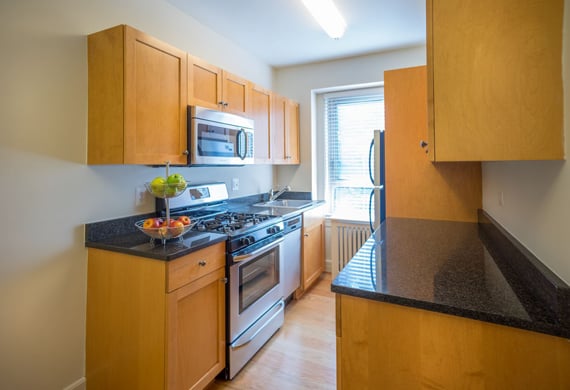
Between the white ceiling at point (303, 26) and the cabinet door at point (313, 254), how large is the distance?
194 cm

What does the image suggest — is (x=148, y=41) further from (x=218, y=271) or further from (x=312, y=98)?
(x=312, y=98)

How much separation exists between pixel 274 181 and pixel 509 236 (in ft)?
9.48

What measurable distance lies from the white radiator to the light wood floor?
0.74 metres

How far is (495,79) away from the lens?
94cm

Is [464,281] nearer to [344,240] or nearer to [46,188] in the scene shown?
[46,188]

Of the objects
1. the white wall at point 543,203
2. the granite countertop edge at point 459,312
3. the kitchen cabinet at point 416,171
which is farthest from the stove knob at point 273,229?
the white wall at point 543,203

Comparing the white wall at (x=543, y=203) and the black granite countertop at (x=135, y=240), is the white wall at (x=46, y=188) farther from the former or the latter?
the white wall at (x=543, y=203)

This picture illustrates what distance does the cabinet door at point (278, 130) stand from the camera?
3251 millimetres

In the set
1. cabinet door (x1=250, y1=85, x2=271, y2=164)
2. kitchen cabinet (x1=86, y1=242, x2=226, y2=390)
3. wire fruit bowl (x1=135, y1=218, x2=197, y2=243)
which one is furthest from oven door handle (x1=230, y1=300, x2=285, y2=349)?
cabinet door (x1=250, y1=85, x2=271, y2=164)

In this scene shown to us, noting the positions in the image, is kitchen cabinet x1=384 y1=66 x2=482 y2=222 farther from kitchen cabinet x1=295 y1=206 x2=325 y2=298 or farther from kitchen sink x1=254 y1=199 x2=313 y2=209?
kitchen sink x1=254 y1=199 x2=313 y2=209

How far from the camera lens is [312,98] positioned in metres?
3.87

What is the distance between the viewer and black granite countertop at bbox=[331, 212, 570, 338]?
2.68ft

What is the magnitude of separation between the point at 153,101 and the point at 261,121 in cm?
132

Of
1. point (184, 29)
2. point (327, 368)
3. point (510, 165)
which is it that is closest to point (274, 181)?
point (184, 29)
